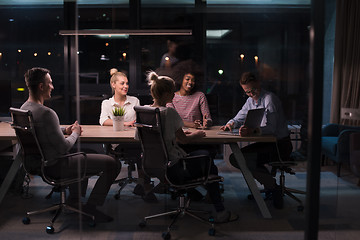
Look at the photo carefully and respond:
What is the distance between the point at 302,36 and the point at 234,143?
1.01 metres

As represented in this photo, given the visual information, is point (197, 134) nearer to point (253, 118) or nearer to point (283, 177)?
point (253, 118)

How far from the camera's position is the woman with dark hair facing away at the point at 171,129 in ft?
10.5

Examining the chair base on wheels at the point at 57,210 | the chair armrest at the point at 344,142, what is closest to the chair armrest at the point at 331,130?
the chair armrest at the point at 344,142

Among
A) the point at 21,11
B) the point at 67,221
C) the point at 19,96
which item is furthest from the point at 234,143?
the point at 21,11

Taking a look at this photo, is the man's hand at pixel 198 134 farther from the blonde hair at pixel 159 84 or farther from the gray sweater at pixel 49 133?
the gray sweater at pixel 49 133

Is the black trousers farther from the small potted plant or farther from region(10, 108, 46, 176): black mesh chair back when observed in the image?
the small potted plant

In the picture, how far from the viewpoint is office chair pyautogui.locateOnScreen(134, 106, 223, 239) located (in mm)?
3180

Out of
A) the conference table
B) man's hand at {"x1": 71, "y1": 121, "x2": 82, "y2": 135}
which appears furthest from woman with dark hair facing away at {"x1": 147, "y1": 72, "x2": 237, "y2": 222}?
man's hand at {"x1": 71, "y1": 121, "x2": 82, "y2": 135}

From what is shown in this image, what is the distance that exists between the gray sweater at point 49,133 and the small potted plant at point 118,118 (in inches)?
16.1

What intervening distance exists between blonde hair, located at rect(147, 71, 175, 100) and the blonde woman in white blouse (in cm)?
18

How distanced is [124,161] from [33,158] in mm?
752

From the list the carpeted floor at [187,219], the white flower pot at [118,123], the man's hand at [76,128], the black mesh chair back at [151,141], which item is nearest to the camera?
the black mesh chair back at [151,141]

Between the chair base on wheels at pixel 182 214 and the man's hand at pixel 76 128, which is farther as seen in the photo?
the chair base on wheels at pixel 182 214

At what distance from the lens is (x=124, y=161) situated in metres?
3.38
